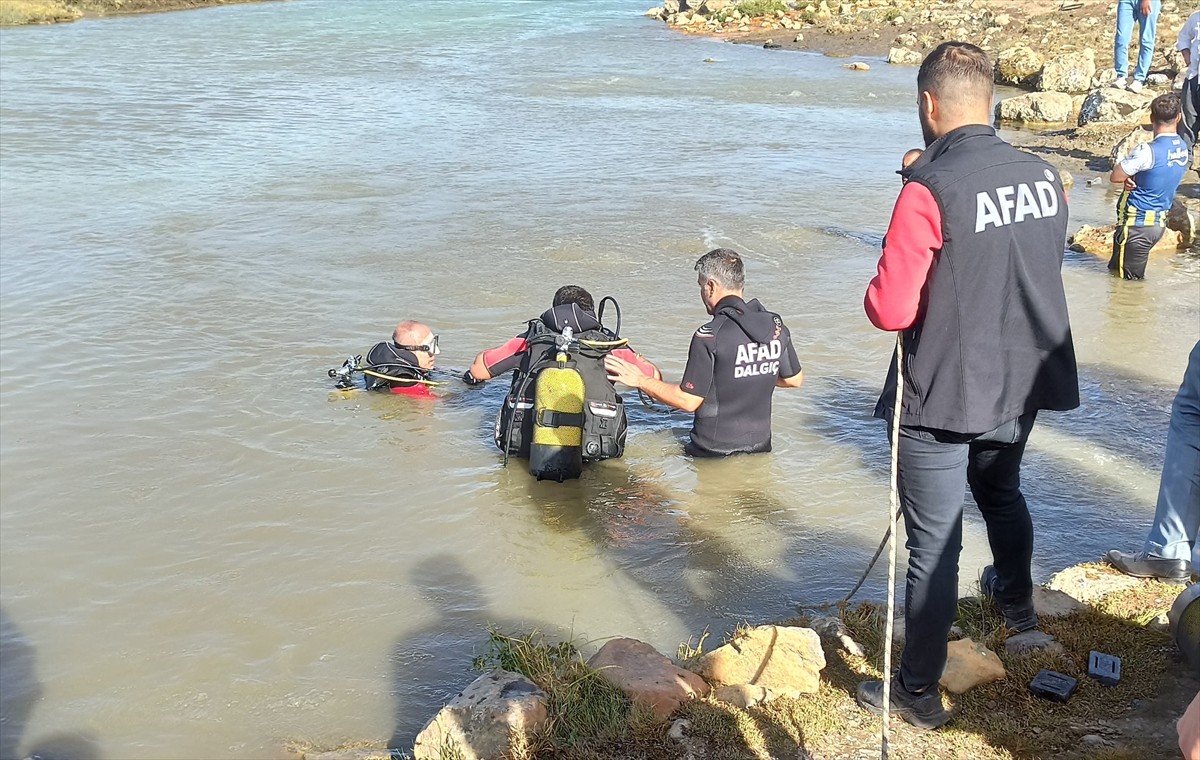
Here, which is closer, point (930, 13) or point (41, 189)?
point (41, 189)

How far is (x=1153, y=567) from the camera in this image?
4.70 metres

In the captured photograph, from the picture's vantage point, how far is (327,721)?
4461mm

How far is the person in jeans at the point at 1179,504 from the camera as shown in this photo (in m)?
4.43

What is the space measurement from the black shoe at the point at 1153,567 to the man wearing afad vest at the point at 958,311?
4.82 feet

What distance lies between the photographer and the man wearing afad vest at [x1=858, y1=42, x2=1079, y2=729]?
326 cm

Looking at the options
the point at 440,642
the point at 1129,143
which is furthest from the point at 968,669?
the point at 1129,143

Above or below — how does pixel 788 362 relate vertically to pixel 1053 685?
above

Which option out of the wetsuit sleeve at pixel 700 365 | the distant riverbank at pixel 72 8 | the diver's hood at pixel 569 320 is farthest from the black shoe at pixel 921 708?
the distant riverbank at pixel 72 8

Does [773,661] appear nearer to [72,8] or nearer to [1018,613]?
[1018,613]

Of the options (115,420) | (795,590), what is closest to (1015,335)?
(795,590)

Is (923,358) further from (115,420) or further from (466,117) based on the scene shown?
(466,117)

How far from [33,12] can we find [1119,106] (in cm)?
→ 4052

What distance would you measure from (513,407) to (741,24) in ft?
130

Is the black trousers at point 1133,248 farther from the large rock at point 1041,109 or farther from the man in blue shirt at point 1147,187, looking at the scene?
the large rock at point 1041,109
